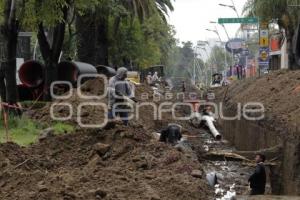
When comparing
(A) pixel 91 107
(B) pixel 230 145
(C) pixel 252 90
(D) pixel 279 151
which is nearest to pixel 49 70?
(A) pixel 91 107

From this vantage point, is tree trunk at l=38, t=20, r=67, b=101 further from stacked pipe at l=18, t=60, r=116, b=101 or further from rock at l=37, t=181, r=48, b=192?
rock at l=37, t=181, r=48, b=192

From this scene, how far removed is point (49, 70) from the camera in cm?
2323

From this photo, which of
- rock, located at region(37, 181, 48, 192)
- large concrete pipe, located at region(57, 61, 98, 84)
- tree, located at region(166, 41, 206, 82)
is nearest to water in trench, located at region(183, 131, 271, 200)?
rock, located at region(37, 181, 48, 192)

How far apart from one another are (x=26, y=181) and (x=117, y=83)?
6.86 m

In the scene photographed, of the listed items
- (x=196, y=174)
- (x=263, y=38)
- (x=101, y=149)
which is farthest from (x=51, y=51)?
(x=196, y=174)

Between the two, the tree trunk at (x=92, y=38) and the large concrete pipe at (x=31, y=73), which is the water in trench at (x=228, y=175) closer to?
the large concrete pipe at (x=31, y=73)

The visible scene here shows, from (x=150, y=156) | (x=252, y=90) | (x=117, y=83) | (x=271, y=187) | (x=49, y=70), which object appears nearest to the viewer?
(x=150, y=156)

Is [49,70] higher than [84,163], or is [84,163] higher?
[49,70]

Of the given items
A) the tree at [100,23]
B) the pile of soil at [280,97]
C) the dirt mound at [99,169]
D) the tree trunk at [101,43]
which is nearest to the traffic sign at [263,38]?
the pile of soil at [280,97]

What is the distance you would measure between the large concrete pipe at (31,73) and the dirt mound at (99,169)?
456 inches

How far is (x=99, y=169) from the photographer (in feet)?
34.0

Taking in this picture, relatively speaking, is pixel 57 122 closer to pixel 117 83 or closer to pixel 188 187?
pixel 117 83

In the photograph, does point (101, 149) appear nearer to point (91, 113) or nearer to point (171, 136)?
point (171, 136)

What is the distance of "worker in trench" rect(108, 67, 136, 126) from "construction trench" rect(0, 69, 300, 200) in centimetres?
87
